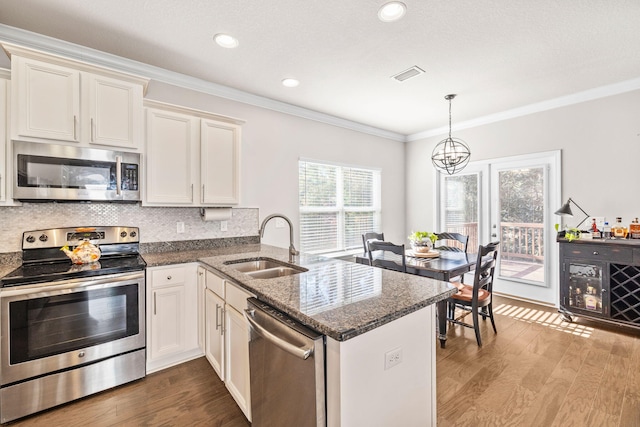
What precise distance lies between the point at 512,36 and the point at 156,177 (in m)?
3.22

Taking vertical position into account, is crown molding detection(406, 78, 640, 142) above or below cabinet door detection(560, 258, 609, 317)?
above

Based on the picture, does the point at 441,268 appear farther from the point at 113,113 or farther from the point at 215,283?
the point at 113,113

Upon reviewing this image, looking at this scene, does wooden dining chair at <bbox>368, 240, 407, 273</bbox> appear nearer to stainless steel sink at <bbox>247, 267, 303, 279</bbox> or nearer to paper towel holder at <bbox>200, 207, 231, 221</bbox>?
stainless steel sink at <bbox>247, 267, 303, 279</bbox>

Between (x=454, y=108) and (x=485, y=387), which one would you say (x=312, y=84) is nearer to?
(x=454, y=108)

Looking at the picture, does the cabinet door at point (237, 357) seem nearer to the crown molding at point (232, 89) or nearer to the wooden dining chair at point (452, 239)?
the crown molding at point (232, 89)

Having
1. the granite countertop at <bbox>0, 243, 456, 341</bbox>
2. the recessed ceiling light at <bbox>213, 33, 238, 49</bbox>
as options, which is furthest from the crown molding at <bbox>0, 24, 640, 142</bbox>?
the granite countertop at <bbox>0, 243, 456, 341</bbox>

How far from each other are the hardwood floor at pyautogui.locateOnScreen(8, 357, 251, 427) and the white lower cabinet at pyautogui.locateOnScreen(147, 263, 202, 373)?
0.18 m

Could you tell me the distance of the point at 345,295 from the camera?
4.64 feet

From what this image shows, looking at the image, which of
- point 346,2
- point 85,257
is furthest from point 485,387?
point 85,257

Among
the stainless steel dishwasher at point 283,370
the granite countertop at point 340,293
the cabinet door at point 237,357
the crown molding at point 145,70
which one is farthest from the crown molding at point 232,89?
the stainless steel dishwasher at point 283,370

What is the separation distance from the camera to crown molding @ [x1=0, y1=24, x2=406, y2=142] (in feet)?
7.48

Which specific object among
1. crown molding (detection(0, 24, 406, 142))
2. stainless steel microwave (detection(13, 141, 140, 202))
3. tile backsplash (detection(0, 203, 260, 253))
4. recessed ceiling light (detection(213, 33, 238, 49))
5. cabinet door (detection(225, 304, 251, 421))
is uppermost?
recessed ceiling light (detection(213, 33, 238, 49))

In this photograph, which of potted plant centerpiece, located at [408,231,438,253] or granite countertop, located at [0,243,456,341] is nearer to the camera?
granite countertop, located at [0,243,456,341]

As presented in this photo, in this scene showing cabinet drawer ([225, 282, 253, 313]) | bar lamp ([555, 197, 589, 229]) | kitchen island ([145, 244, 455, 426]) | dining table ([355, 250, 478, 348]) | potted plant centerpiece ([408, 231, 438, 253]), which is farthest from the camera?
bar lamp ([555, 197, 589, 229])
